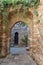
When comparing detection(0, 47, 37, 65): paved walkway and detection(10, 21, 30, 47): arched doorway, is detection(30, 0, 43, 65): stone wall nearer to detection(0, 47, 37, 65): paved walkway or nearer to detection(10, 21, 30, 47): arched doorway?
detection(0, 47, 37, 65): paved walkway

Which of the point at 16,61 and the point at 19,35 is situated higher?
the point at 19,35

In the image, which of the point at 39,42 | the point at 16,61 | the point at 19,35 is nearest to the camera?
the point at 39,42

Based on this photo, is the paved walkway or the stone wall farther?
the paved walkway

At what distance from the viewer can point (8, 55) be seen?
8.62 m

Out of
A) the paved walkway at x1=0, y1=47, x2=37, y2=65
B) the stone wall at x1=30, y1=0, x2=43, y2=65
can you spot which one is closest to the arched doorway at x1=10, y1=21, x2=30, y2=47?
the paved walkway at x1=0, y1=47, x2=37, y2=65

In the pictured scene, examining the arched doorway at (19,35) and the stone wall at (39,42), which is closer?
the stone wall at (39,42)

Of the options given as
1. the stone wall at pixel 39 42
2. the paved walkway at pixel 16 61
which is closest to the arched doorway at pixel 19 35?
the paved walkway at pixel 16 61

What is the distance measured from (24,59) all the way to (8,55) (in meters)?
0.90

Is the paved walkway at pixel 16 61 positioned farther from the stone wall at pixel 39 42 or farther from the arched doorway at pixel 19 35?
the arched doorway at pixel 19 35

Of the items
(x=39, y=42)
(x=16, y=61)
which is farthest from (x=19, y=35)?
(x=39, y=42)

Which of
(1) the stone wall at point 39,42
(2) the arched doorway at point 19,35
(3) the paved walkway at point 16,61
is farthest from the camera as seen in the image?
(2) the arched doorway at point 19,35

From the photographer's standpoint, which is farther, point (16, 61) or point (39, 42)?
point (16, 61)

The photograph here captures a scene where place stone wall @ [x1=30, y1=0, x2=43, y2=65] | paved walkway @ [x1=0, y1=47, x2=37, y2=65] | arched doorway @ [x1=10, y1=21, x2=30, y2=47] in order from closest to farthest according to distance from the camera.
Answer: stone wall @ [x1=30, y1=0, x2=43, y2=65] → paved walkway @ [x1=0, y1=47, x2=37, y2=65] → arched doorway @ [x1=10, y1=21, x2=30, y2=47]

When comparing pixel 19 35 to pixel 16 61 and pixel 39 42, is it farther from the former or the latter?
pixel 39 42
